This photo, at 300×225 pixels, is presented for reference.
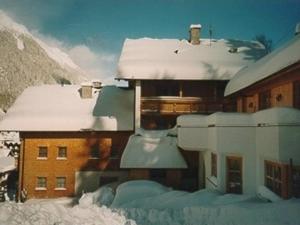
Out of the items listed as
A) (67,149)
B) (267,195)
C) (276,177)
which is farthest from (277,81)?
(67,149)

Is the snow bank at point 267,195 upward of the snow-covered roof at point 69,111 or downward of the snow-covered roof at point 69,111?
downward

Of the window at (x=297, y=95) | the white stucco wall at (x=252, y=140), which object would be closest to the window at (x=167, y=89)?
the white stucco wall at (x=252, y=140)

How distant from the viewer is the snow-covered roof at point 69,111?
21.4 meters

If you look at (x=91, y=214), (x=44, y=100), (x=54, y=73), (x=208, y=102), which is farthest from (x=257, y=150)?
(x=54, y=73)

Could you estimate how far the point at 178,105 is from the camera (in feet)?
68.4

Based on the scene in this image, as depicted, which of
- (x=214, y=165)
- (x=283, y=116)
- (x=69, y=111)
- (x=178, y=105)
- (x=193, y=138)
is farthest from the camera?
(x=69, y=111)

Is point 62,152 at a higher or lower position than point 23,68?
lower

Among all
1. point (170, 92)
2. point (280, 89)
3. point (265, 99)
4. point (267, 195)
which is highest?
point (170, 92)

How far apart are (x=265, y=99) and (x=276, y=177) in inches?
199

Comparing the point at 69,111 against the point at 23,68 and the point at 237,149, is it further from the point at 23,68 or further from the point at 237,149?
the point at 23,68

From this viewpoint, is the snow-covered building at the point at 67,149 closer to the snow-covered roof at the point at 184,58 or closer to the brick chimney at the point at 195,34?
the snow-covered roof at the point at 184,58

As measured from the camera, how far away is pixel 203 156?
16734 mm

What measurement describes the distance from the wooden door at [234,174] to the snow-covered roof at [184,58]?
8.13m

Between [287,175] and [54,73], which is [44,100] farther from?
[54,73]
